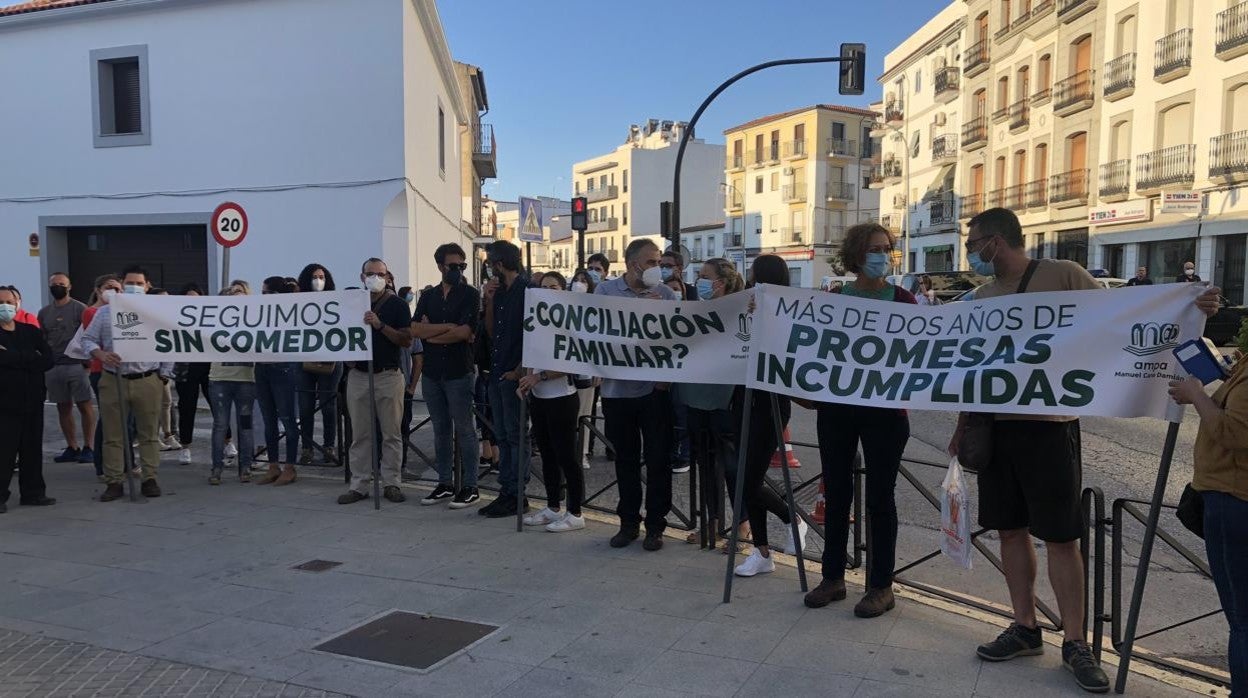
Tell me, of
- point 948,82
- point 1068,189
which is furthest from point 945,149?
point 1068,189

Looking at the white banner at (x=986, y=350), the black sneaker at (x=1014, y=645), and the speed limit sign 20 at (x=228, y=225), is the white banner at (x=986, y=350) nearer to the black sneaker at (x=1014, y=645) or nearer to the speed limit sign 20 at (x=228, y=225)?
the black sneaker at (x=1014, y=645)

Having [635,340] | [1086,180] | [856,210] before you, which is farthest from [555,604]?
[856,210]

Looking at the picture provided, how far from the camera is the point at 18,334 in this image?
6.77 metres

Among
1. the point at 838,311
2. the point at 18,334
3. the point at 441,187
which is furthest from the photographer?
the point at 441,187

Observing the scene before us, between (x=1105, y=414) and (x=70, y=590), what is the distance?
5.48 m

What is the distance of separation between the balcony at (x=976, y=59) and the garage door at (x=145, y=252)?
110 ft

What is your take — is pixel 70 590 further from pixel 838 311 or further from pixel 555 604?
pixel 838 311

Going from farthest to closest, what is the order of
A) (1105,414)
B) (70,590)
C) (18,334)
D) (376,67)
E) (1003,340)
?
(376,67) < (18,334) < (70,590) < (1003,340) < (1105,414)

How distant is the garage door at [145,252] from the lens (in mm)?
16953

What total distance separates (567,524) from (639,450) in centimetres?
81

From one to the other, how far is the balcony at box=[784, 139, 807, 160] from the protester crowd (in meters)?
55.1

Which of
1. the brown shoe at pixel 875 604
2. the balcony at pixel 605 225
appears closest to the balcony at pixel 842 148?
the balcony at pixel 605 225

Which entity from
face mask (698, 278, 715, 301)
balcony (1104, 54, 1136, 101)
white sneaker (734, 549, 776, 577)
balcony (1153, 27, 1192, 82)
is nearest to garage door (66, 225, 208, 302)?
face mask (698, 278, 715, 301)

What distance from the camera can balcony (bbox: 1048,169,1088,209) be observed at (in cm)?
3109
